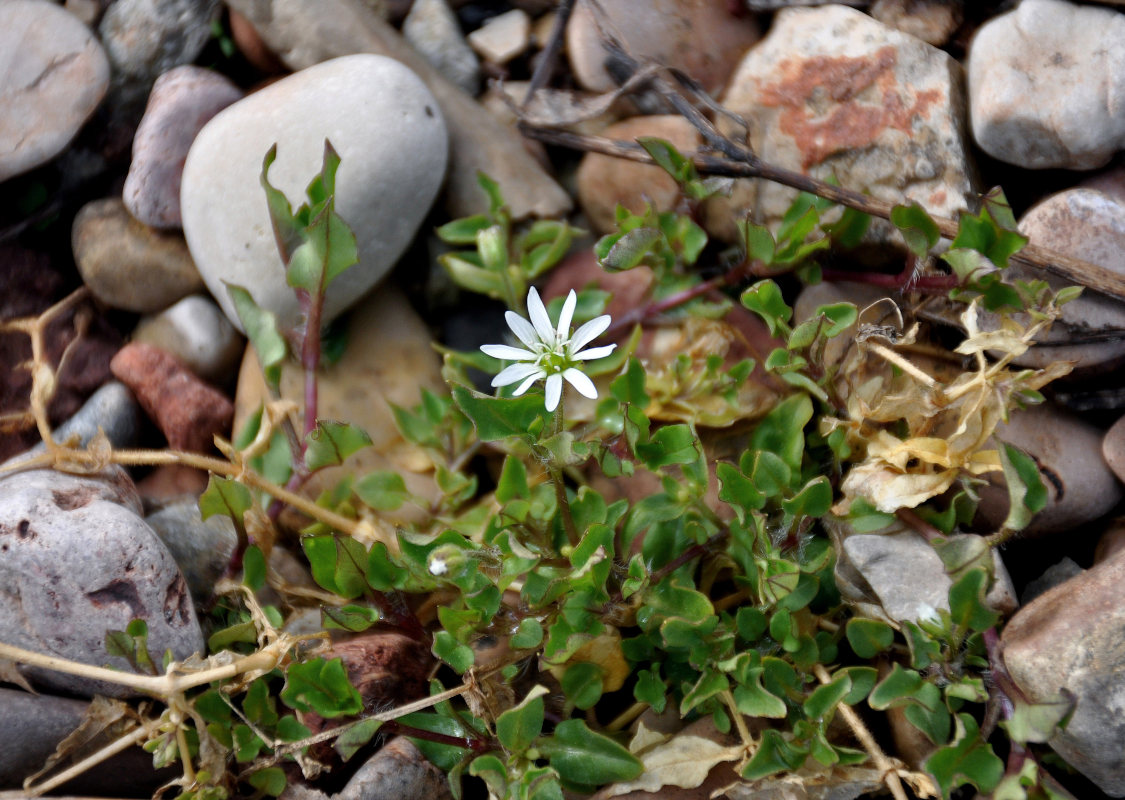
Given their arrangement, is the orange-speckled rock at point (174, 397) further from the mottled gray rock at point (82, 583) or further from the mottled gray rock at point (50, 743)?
the mottled gray rock at point (50, 743)

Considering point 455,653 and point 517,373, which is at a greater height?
point 517,373

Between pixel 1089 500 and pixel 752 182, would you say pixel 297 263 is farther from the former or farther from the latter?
pixel 1089 500

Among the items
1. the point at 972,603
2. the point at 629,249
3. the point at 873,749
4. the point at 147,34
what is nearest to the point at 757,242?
the point at 629,249

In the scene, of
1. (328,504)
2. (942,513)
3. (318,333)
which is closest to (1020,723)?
(942,513)

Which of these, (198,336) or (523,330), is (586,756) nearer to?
(523,330)

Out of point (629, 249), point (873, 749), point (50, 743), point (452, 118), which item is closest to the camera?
point (873, 749)

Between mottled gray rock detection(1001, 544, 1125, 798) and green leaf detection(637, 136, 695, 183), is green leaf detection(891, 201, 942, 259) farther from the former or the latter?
mottled gray rock detection(1001, 544, 1125, 798)

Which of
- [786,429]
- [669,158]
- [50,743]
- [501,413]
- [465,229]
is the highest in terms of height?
[669,158]
